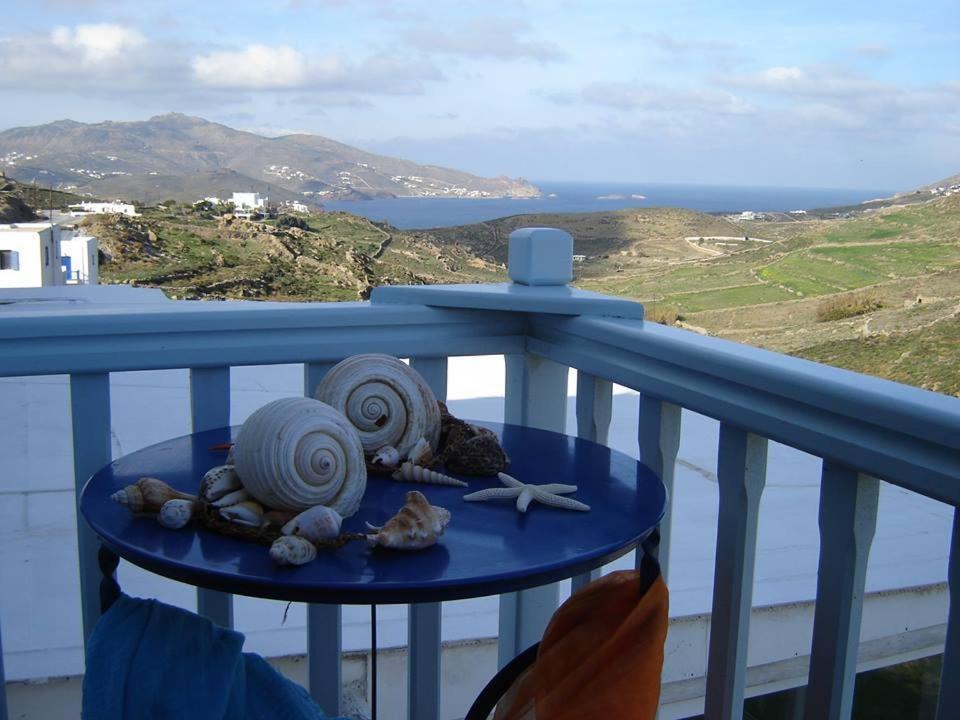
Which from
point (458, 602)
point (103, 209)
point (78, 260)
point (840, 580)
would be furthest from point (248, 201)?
point (840, 580)

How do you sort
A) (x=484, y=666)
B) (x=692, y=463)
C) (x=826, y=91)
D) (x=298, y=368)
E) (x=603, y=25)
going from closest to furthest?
(x=484, y=666) < (x=692, y=463) < (x=298, y=368) < (x=603, y=25) < (x=826, y=91)

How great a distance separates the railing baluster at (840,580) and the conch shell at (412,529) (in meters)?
0.47

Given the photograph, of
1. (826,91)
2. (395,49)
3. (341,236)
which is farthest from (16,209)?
(826,91)

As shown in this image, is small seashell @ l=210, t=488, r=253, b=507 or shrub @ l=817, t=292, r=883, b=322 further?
shrub @ l=817, t=292, r=883, b=322

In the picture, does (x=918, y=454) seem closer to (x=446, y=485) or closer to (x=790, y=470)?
(x=446, y=485)

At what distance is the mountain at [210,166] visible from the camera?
1986 centimetres

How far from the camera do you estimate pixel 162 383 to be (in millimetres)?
4520

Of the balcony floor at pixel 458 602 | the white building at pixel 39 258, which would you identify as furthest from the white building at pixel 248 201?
the balcony floor at pixel 458 602

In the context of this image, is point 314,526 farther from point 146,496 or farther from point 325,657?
point 325,657

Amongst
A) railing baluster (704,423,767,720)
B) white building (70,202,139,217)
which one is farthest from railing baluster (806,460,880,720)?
white building (70,202,139,217)

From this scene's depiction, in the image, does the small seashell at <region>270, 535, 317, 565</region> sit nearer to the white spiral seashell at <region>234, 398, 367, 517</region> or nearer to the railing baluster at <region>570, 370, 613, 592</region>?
the white spiral seashell at <region>234, 398, 367, 517</region>

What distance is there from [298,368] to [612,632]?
4.08 meters

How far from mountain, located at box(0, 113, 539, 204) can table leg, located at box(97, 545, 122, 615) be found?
60.8 ft

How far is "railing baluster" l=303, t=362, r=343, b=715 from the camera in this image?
147 centimetres
